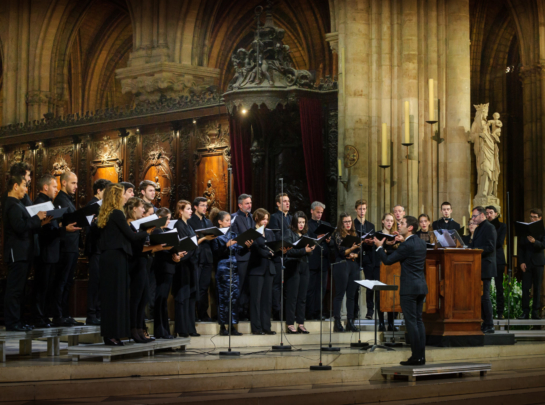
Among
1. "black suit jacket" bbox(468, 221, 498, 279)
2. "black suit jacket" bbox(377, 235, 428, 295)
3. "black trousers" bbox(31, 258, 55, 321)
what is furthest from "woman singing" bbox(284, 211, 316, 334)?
"black trousers" bbox(31, 258, 55, 321)

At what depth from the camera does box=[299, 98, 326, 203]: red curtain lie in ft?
39.9

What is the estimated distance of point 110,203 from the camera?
681 cm

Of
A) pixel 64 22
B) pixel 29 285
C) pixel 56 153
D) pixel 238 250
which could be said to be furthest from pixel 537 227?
pixel 64 22

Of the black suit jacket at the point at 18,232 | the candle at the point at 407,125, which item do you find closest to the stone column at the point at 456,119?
the candle at the point at 407,125

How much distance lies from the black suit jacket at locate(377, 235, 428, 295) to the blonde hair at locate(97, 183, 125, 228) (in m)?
2.45

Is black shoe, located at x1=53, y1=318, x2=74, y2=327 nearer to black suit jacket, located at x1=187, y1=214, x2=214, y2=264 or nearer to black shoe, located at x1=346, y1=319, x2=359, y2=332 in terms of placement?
black suit jacket, located at x1=187, y1=214, x2=214, y2=264

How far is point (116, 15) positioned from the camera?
2358cm

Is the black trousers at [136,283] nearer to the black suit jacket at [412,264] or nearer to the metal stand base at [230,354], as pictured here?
the metal stand base at [230,354]

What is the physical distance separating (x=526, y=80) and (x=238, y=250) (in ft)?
34.8

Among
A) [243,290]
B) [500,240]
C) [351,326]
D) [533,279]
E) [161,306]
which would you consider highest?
[500,240]

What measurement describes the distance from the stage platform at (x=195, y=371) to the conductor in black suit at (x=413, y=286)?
1.32 feet

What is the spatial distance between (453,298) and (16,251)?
4252 millimetres

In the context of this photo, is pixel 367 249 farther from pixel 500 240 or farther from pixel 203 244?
pixel 203 244

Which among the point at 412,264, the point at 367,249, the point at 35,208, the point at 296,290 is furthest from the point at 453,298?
the point at 35,208
